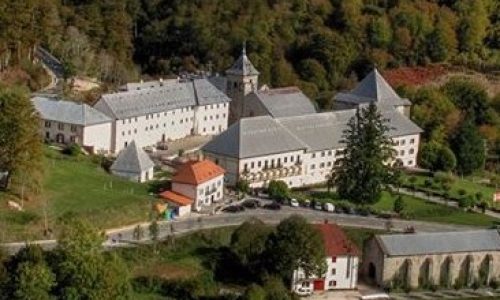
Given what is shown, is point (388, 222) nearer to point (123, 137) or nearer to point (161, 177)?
point (161, 177)

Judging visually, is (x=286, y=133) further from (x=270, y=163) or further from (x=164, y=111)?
(x=164, y=111)

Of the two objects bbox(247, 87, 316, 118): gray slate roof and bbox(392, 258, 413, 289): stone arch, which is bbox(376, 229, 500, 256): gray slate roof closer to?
bbox(392, 258, 413, 289): stone arch

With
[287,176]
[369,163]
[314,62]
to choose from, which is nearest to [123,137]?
[287,176]

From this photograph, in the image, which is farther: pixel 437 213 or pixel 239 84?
pixel 239 84

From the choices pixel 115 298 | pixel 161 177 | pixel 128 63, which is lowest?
pixel 115 298

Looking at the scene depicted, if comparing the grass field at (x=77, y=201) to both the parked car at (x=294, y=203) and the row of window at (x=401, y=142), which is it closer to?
the parked car at (x=294, y=203)

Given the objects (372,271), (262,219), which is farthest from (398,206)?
(262,219)
